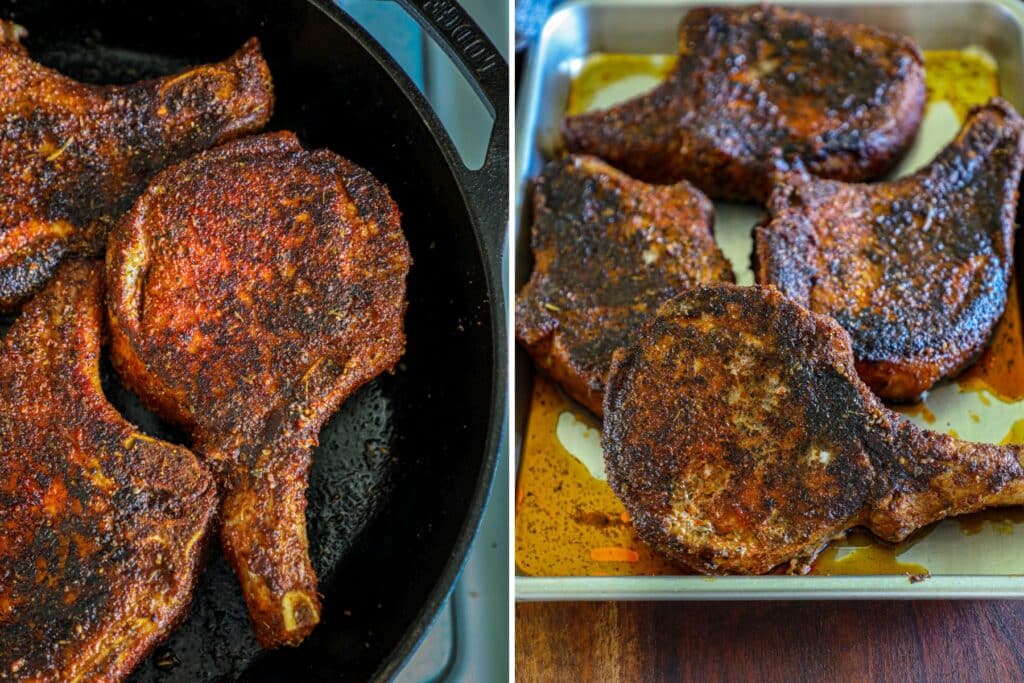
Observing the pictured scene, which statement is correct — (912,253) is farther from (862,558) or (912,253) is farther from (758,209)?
(862,558)

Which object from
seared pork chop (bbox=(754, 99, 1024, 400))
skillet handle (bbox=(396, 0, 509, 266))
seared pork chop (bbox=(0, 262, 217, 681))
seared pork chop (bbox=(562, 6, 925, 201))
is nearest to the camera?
seared pork chop (bbox=(0, 262, 217, 681))

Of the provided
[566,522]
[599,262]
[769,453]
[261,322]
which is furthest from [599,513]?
[261,322]

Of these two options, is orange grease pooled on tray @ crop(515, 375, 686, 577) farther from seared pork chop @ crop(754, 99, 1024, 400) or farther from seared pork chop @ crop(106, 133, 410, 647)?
seared pork chop @ crop(754, 99, 1024, 400)

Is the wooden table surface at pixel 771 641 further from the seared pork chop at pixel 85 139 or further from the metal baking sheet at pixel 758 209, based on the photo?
the seared pork chop at pixel 85 139

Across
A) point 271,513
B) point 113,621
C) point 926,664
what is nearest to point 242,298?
point 271,513

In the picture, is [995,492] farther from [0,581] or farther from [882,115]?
[0,581]

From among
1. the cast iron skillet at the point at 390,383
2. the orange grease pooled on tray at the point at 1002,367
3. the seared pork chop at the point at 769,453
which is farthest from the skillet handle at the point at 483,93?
the orange grease pooled on tray at the point at 1002,367

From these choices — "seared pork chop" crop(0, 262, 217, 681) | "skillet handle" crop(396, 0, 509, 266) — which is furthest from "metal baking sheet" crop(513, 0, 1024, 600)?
"seared pork chop" crop(0, 262, 217, 681)
